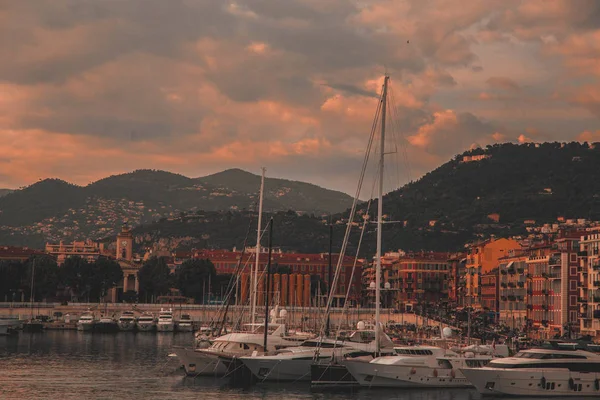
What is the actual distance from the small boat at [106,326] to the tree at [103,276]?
3348cm

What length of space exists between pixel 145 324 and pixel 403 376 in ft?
318

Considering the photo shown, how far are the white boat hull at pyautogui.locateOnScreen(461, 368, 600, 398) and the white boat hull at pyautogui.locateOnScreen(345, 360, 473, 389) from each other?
3.78 meters

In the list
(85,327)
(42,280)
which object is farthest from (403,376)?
(42,280)

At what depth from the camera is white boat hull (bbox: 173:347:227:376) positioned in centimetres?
7344

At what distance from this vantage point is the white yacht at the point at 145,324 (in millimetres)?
155375

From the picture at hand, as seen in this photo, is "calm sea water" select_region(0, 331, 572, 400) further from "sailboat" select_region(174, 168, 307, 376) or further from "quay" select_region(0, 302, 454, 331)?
"quay" select_region(0, 302, 454, 331)

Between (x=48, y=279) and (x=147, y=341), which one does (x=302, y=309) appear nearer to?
(x=147, y=341)

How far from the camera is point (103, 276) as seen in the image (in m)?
191

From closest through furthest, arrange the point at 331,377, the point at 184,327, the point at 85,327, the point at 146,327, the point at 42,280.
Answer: the point at 331,377
the point at 85,327
the point at 146,327
the point at 184,327
the point at 42,280

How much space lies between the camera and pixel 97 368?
83.9 metres

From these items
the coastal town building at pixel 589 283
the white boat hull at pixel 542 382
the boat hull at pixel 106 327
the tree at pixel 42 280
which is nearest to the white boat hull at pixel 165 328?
the boat hull at pixel 106 327

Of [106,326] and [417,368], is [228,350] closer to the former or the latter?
[417,368]

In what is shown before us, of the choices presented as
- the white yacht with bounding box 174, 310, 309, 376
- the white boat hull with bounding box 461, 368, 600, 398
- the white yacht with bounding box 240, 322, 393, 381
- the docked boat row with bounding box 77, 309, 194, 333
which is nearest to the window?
the white yacht with bounding box 174, 310, 309, 376

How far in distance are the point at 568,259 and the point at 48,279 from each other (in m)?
→ 95.2
